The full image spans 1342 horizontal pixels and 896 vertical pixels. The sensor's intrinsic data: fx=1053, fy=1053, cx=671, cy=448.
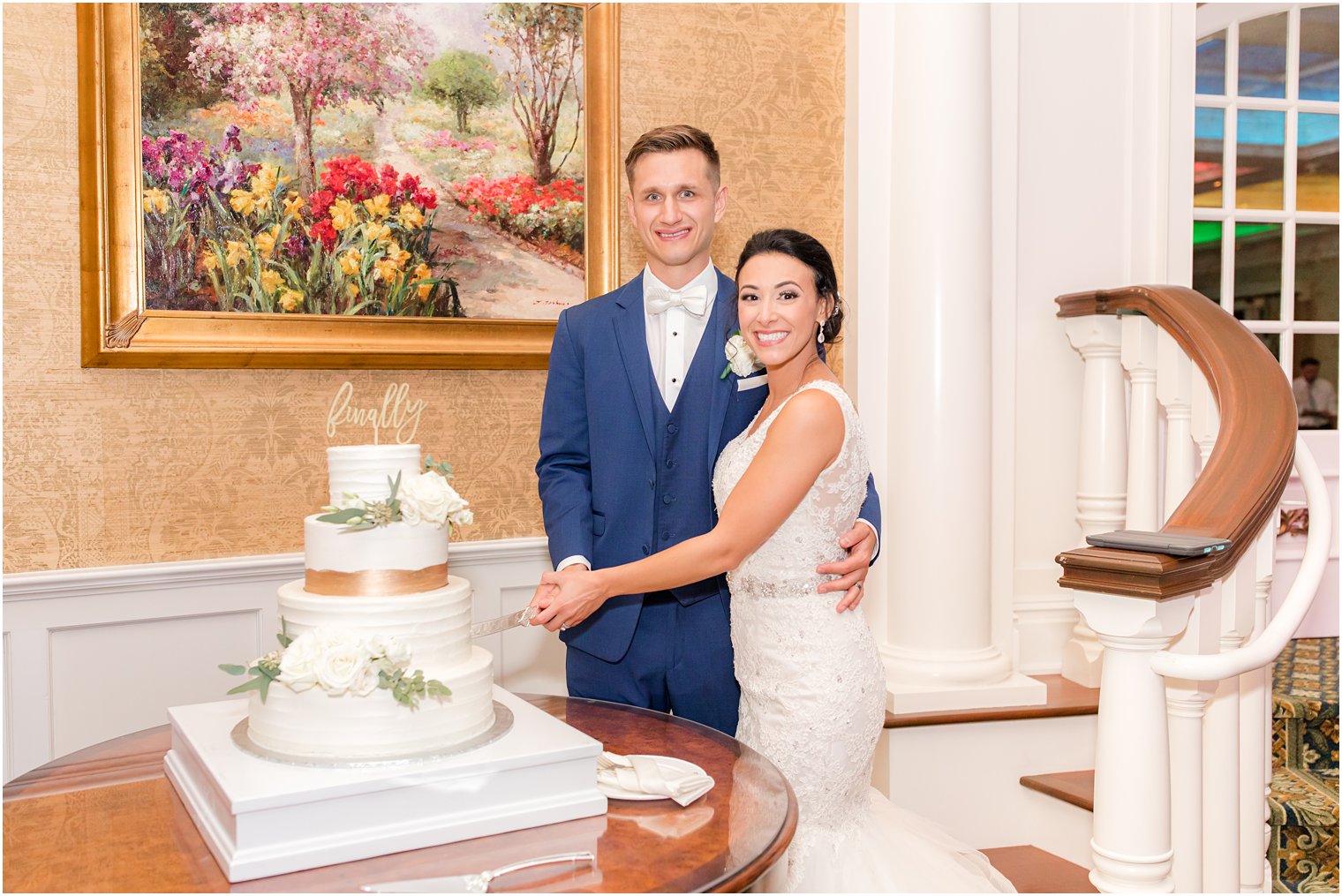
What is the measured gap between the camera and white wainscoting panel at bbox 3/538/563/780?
9.20 feet

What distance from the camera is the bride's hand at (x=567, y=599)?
2143 millimetres

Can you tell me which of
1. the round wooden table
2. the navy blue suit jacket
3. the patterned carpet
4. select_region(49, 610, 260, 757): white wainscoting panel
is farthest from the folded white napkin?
the patterned carpet

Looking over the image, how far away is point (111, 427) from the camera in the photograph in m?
2.88

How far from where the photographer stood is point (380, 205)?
123 inches

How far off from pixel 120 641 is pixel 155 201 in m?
1.22

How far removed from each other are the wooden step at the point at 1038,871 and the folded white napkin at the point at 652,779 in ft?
4.64

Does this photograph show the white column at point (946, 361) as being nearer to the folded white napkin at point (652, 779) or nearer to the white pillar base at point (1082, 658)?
the white pillar base at point (1082, 658)

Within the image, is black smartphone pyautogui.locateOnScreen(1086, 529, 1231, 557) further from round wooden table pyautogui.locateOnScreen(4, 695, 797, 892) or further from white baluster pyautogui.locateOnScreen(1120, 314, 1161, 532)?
white baluster pyautogui.locateOnScreen(1120, 314, 1161, 532)

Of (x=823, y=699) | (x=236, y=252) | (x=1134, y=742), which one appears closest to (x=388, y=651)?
(x=823, y=699)

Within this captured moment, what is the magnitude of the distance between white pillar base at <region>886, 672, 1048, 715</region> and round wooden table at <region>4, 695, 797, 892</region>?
1.41m

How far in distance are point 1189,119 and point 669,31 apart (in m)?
1.85

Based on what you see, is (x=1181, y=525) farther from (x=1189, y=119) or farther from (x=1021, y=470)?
(x=1189, y=119)

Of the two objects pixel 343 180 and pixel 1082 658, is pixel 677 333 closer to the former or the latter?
pixel 343 180

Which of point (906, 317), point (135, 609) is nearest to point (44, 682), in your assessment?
point (135, 609)
